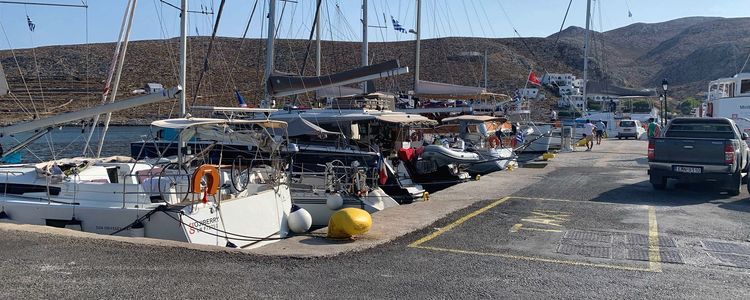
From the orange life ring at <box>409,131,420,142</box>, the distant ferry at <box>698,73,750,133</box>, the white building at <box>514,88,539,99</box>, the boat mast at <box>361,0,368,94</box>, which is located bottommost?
the orange life ring at <box>409,131,420,142</box>

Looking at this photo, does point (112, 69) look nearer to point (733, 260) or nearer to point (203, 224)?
point (203, 224)

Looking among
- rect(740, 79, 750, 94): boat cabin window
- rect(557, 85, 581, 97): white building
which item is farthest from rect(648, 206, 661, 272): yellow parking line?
rect(557, 85, 581, 97): white building

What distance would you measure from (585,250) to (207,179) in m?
5.59

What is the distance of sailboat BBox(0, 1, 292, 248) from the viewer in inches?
368

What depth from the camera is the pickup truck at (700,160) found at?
12547mm

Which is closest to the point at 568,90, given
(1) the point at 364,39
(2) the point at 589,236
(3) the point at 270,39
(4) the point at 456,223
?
(1) the point at 364,39

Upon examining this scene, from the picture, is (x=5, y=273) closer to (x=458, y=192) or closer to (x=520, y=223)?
(x=520, y=223)

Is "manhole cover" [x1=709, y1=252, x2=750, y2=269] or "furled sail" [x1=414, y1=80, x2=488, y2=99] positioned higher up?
"furled sail" [x1=414, y1=80, x2=488, y2=99]

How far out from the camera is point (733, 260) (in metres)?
7.15

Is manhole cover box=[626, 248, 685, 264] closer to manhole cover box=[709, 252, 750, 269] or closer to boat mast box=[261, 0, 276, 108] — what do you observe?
manhole cover box=[709, 252, 750, 269]

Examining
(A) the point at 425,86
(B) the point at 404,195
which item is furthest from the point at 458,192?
(A) the point at 425,86

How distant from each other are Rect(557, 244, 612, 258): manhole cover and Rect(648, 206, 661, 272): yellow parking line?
1.59ft

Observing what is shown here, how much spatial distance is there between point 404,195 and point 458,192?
2.09 meters

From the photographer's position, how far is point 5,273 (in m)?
5.98
